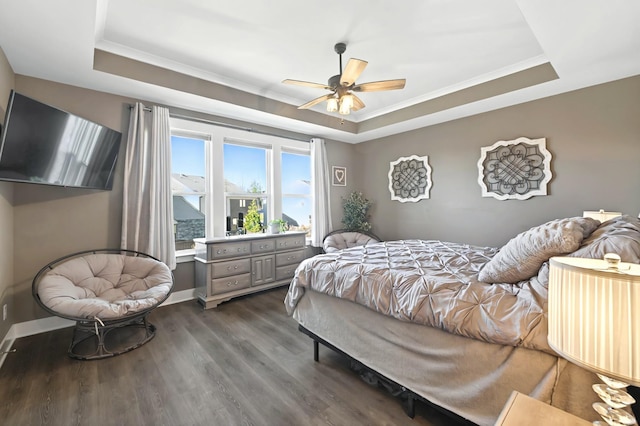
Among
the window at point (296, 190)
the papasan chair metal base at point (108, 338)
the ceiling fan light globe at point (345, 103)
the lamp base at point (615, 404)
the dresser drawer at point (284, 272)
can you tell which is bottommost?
the papasan chair metal base at point (108, 338)

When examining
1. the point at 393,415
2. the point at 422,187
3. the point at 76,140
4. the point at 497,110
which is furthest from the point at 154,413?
the point at 497,110

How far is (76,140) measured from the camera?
2703mm

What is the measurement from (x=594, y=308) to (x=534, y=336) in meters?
0.60

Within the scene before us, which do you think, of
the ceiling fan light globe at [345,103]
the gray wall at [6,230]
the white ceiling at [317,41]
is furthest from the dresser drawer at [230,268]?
the ceiling fan light globe at [345,103]

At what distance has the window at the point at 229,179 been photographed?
4020 millimetres

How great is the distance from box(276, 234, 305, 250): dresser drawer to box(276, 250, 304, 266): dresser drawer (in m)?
0.09

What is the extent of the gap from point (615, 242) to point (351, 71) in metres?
2.15

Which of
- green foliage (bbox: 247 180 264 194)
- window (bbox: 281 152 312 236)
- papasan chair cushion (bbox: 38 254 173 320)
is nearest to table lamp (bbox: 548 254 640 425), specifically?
papasan chair cushion (bbox: 38 254 173 320)

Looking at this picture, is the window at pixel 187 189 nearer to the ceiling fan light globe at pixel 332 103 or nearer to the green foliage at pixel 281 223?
the green foliage at pixel 281 223

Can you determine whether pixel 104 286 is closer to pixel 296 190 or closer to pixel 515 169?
pixel 296 190

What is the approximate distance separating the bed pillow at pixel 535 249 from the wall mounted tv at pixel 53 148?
3.54 m

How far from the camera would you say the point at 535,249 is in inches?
59.8

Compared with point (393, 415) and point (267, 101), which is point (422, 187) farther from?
point (393, 415)

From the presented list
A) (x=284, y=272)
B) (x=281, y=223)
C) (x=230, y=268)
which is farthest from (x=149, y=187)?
(x=284, y=272)
